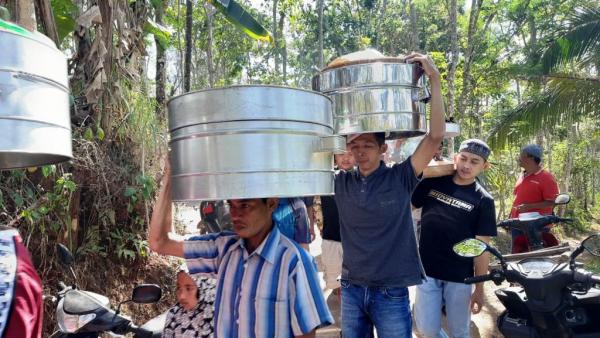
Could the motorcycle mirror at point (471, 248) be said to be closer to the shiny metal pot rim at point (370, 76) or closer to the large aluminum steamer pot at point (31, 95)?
the shiny metal pot rim at point (370, 76)

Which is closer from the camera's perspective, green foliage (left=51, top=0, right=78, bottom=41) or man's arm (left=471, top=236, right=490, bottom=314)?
man's arm (left=471, top=236, right=490, bottom=314)

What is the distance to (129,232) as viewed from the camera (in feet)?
15.3

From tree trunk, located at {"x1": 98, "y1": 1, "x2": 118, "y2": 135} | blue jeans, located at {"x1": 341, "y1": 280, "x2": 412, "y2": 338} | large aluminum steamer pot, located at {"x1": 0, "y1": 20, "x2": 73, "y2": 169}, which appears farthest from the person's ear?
tree trunk, located at {"x1": 98, "y1": 1, "x2": 118, "y2": 135}

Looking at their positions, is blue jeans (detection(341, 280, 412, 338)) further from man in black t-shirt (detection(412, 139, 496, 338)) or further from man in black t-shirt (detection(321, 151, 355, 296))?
man in black t-shirt (detection(321, 151, 355, 296))

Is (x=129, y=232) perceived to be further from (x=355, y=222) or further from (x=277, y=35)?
(x=277, y=35)

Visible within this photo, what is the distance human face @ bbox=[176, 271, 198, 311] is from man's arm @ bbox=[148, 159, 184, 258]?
1.86 ft

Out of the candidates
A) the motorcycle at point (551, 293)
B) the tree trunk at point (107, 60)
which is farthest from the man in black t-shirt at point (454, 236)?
the tree trunk at point (107, 60)

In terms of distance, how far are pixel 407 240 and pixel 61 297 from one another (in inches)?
75.8

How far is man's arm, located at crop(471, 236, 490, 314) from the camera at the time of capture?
3455mm

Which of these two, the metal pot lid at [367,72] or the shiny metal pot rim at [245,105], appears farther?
the metal pot lid at [367,72]

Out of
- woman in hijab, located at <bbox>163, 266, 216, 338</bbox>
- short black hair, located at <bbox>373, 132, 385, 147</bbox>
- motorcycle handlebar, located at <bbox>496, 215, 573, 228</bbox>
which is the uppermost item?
short black hair, located at <bbox>373, 132, 385, 147</bbox>

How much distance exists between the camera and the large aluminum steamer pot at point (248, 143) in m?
1.42

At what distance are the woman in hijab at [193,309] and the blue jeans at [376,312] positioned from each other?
0.82 m

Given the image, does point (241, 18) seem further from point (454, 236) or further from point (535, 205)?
point (535, 205)
